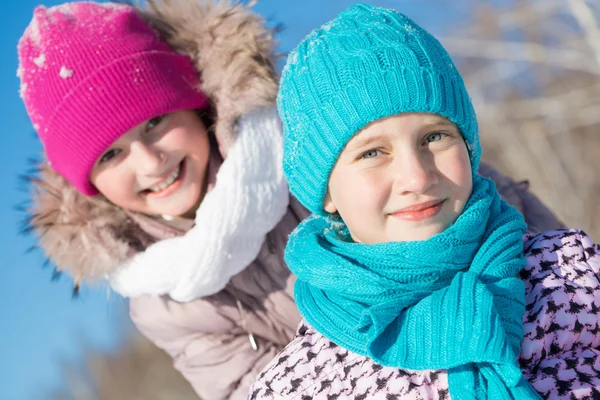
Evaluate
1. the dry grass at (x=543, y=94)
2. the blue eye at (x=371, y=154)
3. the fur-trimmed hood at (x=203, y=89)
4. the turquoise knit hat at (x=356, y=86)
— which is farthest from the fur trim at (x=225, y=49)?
the dry grass at (x=543, y=94)

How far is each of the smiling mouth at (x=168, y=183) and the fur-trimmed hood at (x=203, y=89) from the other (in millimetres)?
179

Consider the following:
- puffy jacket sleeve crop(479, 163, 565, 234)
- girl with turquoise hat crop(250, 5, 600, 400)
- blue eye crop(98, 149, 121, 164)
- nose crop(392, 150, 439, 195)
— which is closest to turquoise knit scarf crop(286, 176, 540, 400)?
girl with turquoise hat crop(250, 5, 600, 400)

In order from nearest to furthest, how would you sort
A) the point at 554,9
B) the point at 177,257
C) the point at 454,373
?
the point at 454,373, the point at 177,257, the point at 554,9

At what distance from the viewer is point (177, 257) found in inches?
102

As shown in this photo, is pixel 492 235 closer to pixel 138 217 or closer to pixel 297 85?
pixel 297 85

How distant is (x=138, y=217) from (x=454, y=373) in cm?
164

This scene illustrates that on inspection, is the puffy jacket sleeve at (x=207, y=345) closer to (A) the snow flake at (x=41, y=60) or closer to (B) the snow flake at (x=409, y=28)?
(A) the snow flake at (x=41, y=60)

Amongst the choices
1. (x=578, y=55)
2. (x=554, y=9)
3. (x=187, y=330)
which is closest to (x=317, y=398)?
(x=187, y=330)

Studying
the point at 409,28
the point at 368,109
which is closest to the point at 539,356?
the point at 368,109

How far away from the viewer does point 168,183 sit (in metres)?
2.63

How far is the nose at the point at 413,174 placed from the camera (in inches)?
63.0

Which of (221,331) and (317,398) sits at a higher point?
(317,398)

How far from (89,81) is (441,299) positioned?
1.58 metres

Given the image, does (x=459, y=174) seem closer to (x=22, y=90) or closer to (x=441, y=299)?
(x=441, y=299)
